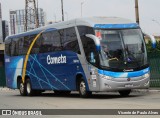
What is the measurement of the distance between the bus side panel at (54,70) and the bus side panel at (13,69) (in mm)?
1199

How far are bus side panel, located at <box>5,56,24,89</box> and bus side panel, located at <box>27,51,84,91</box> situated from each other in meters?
1.20

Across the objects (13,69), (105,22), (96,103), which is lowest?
(96,103)

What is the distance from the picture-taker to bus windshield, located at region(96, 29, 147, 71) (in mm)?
21328

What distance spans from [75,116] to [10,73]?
17.3 metres

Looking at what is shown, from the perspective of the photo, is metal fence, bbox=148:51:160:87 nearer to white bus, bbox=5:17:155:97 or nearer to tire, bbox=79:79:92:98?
white bus, bbox=5:17:155:97

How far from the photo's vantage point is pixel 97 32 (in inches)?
846

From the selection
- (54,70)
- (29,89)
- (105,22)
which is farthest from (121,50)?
(29,89)

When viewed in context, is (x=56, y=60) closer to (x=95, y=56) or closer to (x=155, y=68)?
(x=95, y=56)

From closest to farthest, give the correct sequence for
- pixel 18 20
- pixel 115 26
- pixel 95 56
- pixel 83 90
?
1. pixel 95 56
2. pixel 115 26
3. pixel 83 90
4. pixel 18 20

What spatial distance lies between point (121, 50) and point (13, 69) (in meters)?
10.6

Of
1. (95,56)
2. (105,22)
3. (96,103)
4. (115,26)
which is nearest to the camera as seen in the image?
(96,103)

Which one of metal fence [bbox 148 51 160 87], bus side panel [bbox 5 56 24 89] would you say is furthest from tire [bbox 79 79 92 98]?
bus side panel [bbox 5 56 24 89]

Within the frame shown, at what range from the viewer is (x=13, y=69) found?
30.4 metres

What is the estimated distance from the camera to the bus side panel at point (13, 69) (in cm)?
2946
